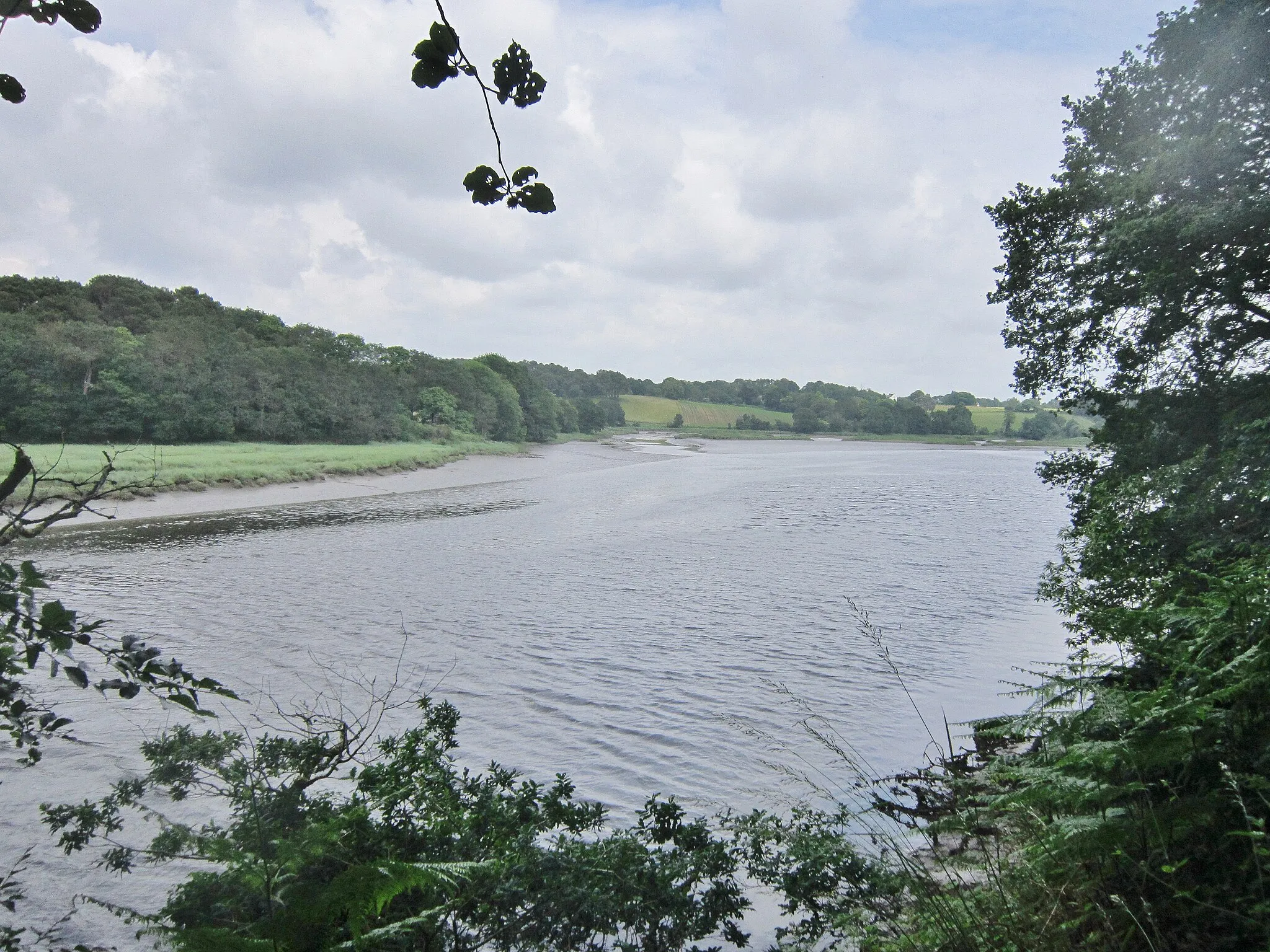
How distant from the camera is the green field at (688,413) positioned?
128625 millimetres

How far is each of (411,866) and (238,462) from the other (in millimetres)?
40033

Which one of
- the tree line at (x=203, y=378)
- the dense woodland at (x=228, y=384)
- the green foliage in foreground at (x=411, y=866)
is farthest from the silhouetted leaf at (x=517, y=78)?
the tree line at (x=203, y=378)

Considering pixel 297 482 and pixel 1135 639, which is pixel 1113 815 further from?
pixel 297 482

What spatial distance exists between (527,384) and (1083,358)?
94980 mm

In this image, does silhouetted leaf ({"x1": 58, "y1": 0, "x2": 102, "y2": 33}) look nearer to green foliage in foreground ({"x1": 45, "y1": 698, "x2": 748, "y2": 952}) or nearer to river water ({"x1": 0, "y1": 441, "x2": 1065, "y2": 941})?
green foliage in foreground ({"x1": 45, "y1": 698, "x2": 748, "y2": 952})

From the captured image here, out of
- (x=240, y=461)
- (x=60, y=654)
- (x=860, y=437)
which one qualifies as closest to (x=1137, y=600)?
(x=60, y=654)

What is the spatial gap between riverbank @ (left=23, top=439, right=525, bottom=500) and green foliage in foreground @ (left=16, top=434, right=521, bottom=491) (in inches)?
1.5

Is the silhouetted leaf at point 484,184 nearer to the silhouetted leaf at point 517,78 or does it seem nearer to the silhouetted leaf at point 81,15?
the silhouetted leaf at point 517,78

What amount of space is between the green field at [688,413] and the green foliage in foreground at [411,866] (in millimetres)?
119630

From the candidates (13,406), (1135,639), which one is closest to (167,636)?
(1135,639)

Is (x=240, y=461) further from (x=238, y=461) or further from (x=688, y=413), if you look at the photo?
(x=688, y=413)

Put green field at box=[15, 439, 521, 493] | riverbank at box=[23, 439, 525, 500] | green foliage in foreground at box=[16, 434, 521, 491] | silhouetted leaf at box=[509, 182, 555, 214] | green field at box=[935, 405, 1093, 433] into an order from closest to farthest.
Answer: silhouetted leaf at box=[509, 182, 555, 214] → riverbank at box=[23, 439, 525, 500] → green field at box=[15, 439, 521, 493] → green foliage in foreground at box=[16, 434, 521, 491] → green field at box=[935, 405, 1093, 433]

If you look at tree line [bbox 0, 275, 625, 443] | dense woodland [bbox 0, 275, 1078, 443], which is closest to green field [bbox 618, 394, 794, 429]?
dense woodland [bbox 0, 275, 1078, 443]

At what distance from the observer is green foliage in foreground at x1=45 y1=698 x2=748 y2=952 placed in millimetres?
3363
